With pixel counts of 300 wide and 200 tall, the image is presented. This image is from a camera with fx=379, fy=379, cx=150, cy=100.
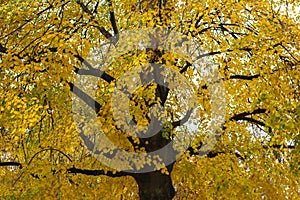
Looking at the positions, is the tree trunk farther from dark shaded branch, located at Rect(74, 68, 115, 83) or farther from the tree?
dark shaded branch, located at Rect(74, 68, 115, 83)

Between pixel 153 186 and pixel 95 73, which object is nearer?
pixel 95 73

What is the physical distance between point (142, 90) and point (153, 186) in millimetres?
2503

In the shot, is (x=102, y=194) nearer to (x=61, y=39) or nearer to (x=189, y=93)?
(x=189, y=93)

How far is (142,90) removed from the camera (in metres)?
6.96

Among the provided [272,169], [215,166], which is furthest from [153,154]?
[272,169]

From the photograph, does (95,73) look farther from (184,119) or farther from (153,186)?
(153,186)

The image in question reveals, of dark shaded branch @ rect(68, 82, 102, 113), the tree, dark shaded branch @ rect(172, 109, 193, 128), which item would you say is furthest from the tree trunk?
dark shaded branch @ rect(68, 82, 102, 113)

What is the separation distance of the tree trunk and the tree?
0.07ft

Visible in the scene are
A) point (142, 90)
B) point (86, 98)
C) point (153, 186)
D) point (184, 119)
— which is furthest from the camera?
point (184, 119)

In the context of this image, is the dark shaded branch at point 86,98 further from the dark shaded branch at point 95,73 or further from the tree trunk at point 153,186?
the tree trunk at point 153,186

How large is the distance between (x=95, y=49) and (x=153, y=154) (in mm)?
2647

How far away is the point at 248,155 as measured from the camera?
8258 millimetres

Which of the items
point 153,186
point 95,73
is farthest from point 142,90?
point 153,186

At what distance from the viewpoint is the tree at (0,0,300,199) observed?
22.8 ft
